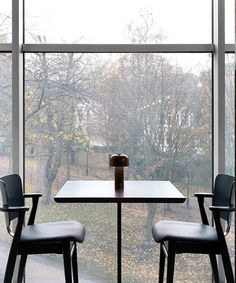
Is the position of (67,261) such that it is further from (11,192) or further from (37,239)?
(11,192)

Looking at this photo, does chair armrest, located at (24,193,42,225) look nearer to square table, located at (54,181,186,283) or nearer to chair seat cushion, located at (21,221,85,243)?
chair seat cushion, located at (21,221,85,243)

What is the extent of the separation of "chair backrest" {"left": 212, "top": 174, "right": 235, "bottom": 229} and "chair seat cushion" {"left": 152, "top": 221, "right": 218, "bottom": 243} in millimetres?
168

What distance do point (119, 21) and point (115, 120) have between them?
2.84 ft

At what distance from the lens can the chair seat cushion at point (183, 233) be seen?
221 cm

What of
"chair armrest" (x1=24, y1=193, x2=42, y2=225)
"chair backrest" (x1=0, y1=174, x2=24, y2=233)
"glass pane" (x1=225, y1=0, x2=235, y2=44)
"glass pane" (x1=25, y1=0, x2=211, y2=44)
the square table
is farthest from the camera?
"glass pane" (x1=25, y1=0, x2=211, y2=44)

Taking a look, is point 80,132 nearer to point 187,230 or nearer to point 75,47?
point 75,47

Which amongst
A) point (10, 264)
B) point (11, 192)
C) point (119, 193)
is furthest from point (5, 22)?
point (10, 264)

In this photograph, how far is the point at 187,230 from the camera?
238 cm

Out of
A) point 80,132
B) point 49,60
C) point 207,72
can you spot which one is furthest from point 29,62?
point 207,72

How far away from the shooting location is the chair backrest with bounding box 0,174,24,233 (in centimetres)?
234

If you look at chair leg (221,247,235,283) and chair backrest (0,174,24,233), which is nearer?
chair leg (221,247,235,283)

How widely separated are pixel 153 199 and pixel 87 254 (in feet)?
3.77

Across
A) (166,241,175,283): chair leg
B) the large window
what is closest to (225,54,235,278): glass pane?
the large window

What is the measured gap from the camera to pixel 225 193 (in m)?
2.50
